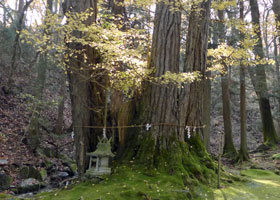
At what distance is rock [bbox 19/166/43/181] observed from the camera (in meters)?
8.22

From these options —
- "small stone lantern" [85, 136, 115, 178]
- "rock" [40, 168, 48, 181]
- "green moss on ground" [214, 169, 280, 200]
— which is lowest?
"rock" [40, 168, 48, 181]

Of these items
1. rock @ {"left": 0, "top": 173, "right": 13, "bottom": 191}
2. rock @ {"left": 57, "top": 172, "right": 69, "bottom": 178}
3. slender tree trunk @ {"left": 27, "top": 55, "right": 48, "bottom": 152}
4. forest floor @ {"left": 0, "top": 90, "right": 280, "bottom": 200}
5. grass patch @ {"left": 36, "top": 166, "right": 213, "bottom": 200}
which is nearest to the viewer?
grass patch @ {"left": 36, "top": 166, "right": 213, "bottom": 200}

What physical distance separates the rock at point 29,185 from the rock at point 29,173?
0.35 meters

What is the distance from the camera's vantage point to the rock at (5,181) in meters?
7.17

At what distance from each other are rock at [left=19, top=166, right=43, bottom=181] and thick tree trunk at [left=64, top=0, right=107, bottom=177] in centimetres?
328

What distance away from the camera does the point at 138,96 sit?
6.06 metres

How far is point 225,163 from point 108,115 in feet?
22.6

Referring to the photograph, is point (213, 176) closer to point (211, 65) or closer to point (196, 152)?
point (196, 152)

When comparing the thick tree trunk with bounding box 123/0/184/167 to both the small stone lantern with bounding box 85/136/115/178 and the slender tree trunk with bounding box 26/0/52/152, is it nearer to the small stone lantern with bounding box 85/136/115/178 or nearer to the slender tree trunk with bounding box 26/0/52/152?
the small stone lantern with bounding box 85/136/115/178

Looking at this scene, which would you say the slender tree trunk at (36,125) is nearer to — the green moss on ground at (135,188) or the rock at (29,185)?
the rock at (29,185)

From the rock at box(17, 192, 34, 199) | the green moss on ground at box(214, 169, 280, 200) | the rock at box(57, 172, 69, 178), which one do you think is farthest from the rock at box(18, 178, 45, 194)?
the green moss on ground at box(214, 169, 280, 200)

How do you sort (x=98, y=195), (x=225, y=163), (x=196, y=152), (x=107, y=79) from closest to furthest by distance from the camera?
(x=98, y=195), (x=107, y=79), (x=196, y=152), (x=225, y=163)

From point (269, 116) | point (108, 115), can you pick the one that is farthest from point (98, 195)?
point (269, 116)

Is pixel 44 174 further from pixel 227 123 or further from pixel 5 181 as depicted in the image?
pixel 227 123
